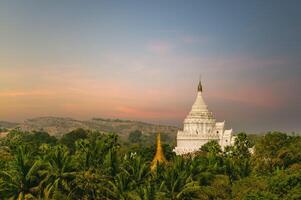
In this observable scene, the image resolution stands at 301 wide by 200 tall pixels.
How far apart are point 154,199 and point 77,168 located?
12.6 m

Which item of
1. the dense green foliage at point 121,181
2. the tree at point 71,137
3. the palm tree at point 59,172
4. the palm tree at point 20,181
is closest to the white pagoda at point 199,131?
the tree at point 71,137

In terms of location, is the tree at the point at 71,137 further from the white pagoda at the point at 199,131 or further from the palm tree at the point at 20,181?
the palm tree at the point at 20,181

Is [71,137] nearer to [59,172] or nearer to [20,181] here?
[59,172]

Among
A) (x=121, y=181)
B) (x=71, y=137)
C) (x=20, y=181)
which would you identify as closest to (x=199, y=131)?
(x=71, y=137)

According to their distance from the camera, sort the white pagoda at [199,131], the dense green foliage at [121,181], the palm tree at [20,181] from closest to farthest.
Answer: the dense green foliage at [121,181] < the palm tree at [20,181] < the white pagoda at [199,131]

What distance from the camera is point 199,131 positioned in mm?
122312

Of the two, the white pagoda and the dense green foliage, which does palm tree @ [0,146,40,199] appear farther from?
the white pagoda

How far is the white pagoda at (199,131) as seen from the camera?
115375 mm

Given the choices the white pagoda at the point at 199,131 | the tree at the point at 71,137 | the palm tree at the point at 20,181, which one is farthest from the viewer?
the tree at the point at 71,137

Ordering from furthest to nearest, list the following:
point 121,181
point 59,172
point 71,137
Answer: point 71,137
point 59,172
point 121,181

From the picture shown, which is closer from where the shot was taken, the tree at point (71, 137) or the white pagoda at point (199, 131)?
the white pagoda at point (199, 131)

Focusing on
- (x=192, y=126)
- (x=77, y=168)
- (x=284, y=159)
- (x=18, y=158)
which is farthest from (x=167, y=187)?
(x=192, y=126)

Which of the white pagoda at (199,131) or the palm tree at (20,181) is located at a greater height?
the white pagoda at (199,131)

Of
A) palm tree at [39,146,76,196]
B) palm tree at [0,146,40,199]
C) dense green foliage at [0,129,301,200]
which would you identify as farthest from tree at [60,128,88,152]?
palm tree at [0,146,40,199]
